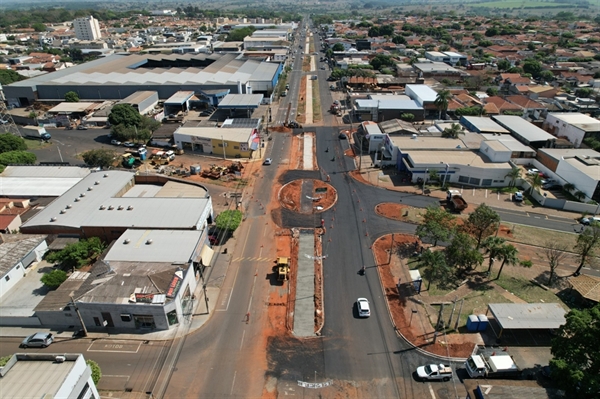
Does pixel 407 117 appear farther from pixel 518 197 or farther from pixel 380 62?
pixel 380 62

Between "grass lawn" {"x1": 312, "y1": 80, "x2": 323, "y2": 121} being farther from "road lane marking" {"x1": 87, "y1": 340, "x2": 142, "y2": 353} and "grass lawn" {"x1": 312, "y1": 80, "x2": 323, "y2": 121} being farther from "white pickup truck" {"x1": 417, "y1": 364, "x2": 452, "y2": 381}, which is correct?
"white pickup truck" {"x1": 417, "y1": 364, "x2": 452, "y2": 381}

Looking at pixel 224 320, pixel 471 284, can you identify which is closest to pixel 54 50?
pixel 224 320

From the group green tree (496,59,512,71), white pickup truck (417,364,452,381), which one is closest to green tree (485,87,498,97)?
green tree (496,59,512,71)

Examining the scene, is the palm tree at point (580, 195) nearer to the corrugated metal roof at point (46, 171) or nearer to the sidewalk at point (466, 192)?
the sidewalk at point (466, 192)

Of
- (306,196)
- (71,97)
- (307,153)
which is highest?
(71,97)

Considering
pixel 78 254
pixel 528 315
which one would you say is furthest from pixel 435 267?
pixel 78 254

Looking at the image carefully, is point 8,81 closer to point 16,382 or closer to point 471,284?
point 16,382
